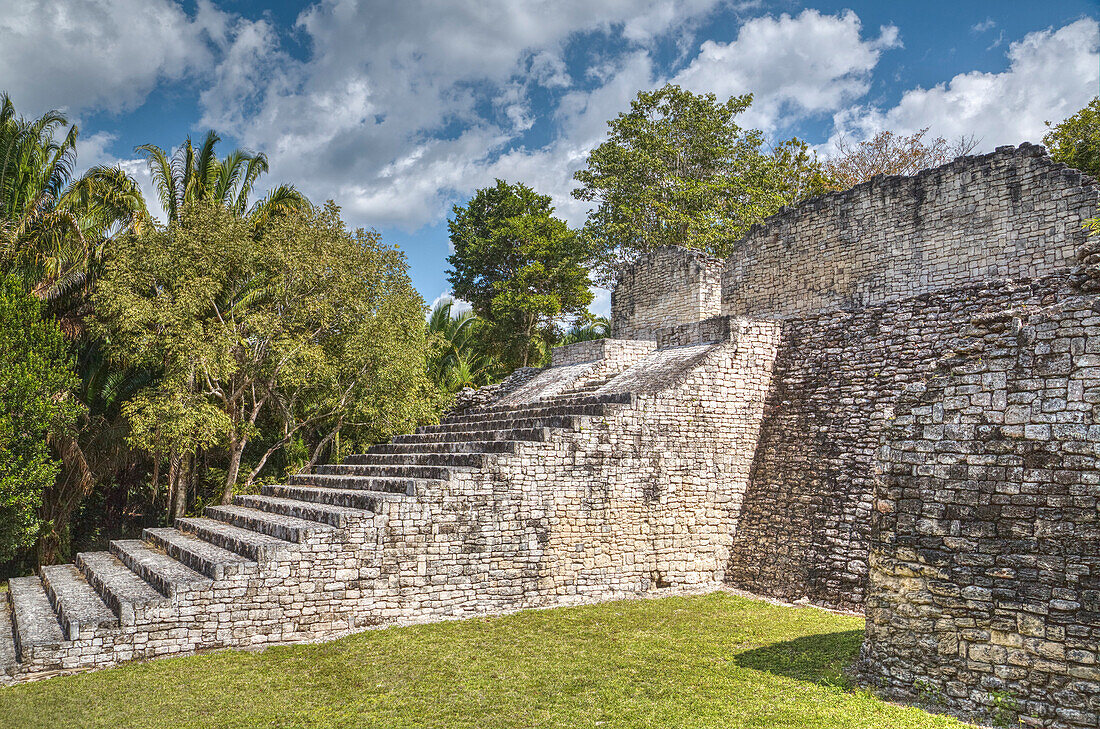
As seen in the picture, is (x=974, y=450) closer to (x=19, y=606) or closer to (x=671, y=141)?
(x=19, y=606)

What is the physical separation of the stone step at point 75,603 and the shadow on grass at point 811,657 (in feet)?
20.0

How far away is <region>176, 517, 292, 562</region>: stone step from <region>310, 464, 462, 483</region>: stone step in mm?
1977

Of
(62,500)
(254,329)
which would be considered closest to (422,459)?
(254,329)

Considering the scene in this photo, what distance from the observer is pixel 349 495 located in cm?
933

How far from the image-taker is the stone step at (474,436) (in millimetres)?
9367

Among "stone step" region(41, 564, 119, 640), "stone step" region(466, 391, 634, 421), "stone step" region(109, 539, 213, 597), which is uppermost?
"stone step" region(466, 391, 634, 421)

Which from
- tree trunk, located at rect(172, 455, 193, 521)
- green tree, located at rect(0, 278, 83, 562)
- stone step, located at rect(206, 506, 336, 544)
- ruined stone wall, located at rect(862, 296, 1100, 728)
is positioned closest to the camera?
ruined stone wall, located at rect(862, 296, 1100, 728)

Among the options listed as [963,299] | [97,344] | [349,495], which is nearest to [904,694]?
[963,299]

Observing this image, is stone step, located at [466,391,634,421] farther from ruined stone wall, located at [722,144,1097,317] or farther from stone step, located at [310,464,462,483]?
ruined stone wall, located at [722,144,1097,317]

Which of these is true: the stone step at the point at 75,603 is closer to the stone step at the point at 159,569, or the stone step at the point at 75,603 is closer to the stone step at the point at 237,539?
the stone step at the point at 159,569

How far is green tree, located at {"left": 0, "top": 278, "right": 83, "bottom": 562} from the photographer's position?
10.1 meters

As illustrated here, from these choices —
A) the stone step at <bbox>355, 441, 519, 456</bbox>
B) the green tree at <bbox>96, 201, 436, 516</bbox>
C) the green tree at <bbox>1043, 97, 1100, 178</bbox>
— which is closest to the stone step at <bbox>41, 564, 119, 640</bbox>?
the green tree at <bbox>96, 201, 436, 516</bbox>

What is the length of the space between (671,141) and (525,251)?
255 inches

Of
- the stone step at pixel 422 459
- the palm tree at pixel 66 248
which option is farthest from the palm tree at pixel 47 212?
the stone step at pixel 422 459
